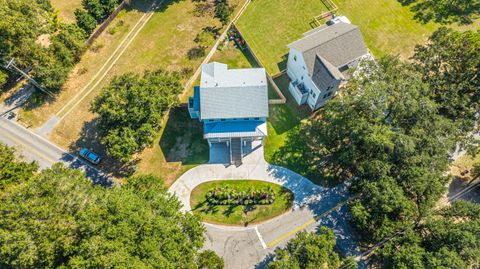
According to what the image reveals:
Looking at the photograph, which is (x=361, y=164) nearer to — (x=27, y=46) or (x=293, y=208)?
(x=293, y=208)

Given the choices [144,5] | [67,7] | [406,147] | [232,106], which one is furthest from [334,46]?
[67,7]

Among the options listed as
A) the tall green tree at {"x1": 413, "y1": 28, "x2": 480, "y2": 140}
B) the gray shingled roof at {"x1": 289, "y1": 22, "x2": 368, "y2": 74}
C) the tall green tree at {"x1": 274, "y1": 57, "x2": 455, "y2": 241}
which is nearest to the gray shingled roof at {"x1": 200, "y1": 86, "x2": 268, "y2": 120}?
the gray shingled roof at {"x1": 289, "y1": 22, "x2": 368, "y2": 74}

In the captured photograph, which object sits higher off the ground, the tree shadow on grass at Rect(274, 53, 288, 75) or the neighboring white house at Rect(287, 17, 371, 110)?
the neighboring white house at Rect(287, 17, 371, 110)

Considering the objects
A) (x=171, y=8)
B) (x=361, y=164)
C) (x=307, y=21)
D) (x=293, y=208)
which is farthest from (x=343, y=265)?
(x=171, y=8)

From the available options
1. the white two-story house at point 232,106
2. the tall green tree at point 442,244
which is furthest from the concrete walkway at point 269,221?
the tall green tree at point 442,244

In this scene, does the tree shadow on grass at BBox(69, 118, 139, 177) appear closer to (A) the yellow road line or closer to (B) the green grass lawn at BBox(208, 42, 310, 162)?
(A) the yellow road line

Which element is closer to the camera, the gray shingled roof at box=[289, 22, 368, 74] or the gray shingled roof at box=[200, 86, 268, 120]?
the gray shingled roof at box=[200, 86, 268, 120]
